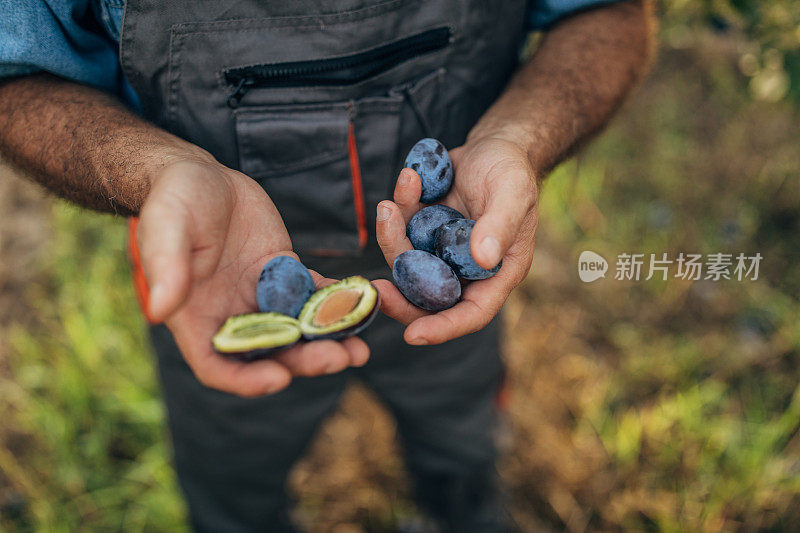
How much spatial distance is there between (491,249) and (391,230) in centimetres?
29

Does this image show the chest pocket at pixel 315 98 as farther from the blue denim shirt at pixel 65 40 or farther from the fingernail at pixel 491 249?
the fingernail at pixel 491 249

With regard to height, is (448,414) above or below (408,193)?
below

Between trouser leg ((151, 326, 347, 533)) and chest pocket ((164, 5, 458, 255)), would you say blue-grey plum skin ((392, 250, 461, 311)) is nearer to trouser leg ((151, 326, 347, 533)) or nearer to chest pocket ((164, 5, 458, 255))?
chest pocket ((164, 5, 458, 255))

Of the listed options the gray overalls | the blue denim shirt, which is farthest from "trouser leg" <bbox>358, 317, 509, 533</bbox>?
the blue denim shirt

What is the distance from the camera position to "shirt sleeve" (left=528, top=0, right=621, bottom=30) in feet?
5.04

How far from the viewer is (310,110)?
119 cm

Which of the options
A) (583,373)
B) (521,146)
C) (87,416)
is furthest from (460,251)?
(87,416)

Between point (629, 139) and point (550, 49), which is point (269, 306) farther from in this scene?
point (629, 139)

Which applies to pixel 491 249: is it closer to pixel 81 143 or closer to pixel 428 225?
pixel 428 225

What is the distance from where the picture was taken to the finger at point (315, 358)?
0.93m

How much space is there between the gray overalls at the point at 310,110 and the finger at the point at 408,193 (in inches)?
5.7

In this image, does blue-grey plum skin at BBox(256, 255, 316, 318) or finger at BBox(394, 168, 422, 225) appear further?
finger at BBox(394, 168, 422, 225)

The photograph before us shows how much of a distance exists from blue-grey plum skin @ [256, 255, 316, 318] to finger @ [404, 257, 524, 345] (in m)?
0.21

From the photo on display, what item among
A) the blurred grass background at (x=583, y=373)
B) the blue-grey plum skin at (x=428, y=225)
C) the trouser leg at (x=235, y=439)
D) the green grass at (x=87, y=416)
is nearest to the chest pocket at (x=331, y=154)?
the blue-grey plum skin at (x=428, y=225)
